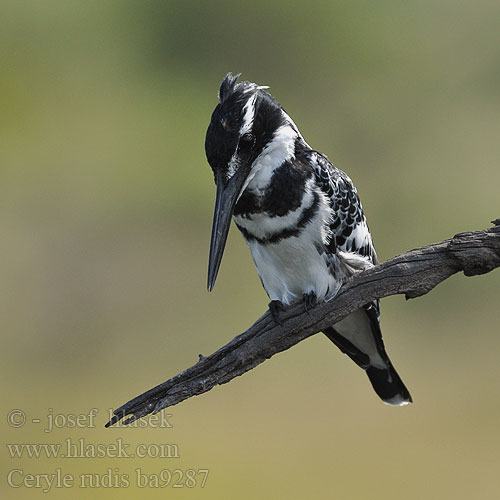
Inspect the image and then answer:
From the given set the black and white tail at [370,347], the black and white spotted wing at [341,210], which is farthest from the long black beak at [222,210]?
the black and white tail at [370,347]

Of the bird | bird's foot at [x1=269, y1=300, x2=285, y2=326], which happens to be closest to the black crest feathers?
the bird

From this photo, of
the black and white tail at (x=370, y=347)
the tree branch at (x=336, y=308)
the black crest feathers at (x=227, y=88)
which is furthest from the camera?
the black and white tail at (x=370, y=347)

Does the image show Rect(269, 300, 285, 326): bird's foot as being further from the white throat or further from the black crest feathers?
the black crest feathers

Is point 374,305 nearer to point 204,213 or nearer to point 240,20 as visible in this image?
point 204,213

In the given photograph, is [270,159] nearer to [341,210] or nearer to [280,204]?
[280,204]

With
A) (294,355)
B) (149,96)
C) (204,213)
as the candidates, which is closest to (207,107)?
(149,96)

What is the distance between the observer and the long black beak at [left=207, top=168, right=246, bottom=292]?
2355 millimetres

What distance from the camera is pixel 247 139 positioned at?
2.37 metres

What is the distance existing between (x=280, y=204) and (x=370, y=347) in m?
0.74

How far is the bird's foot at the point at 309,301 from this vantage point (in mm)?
2578

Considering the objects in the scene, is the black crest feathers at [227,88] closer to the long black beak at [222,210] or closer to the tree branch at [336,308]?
the long black beak at [222,210]

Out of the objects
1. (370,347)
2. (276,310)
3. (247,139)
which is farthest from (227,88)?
(370,347)

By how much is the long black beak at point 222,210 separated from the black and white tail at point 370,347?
0.58m

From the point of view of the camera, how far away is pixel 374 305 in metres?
2.79
